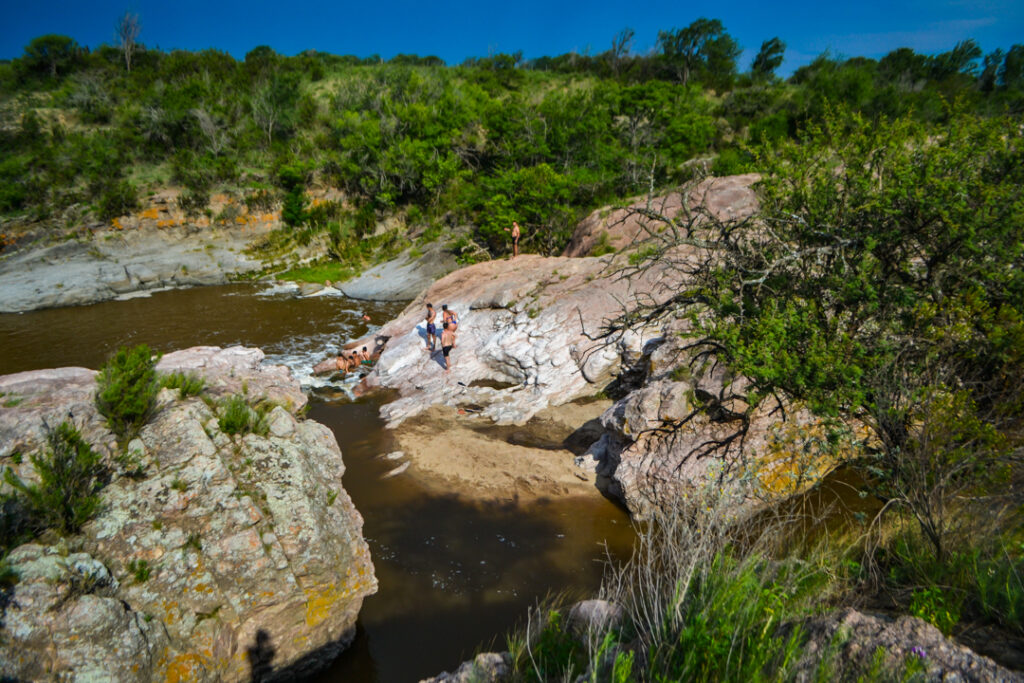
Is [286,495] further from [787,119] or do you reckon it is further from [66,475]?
[787,119]

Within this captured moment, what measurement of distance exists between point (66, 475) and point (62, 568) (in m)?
1.03

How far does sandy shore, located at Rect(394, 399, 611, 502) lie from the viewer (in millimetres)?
8453

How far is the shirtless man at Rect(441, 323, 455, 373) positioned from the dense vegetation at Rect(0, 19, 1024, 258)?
10.6m

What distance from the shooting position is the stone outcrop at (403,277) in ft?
76.5

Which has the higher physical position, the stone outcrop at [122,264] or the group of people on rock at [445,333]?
the stone outcrop at [122,264]

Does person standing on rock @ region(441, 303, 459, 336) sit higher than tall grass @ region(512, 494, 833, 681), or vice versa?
person standing on rock @ region(441, 303, 459, 336)

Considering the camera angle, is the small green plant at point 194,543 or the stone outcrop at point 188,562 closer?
the stone outcrop at point 188,562

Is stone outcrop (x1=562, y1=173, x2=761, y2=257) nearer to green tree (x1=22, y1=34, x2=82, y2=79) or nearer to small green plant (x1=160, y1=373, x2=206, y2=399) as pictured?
small green plant (x1=160, y1=373, x2=206, y2=399)

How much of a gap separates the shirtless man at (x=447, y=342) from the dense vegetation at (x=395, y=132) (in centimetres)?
1058

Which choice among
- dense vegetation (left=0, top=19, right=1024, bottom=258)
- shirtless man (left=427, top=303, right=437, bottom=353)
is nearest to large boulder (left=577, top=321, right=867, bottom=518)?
shirtless man (left=427, top=303, right=437, bottom=353)

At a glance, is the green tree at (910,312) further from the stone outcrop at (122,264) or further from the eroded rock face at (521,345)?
the stone outcrop at (122,264)

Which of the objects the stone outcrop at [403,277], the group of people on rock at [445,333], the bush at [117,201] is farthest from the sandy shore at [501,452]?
the bush at [117,201]

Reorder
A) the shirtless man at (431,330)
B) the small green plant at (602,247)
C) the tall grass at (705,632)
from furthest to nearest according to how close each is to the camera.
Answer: the small green plant at (602,247) < the shirtless man at (431,330) < the tall grass at (705,632)

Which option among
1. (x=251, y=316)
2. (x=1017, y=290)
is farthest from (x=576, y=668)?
(x=251, y=316)
